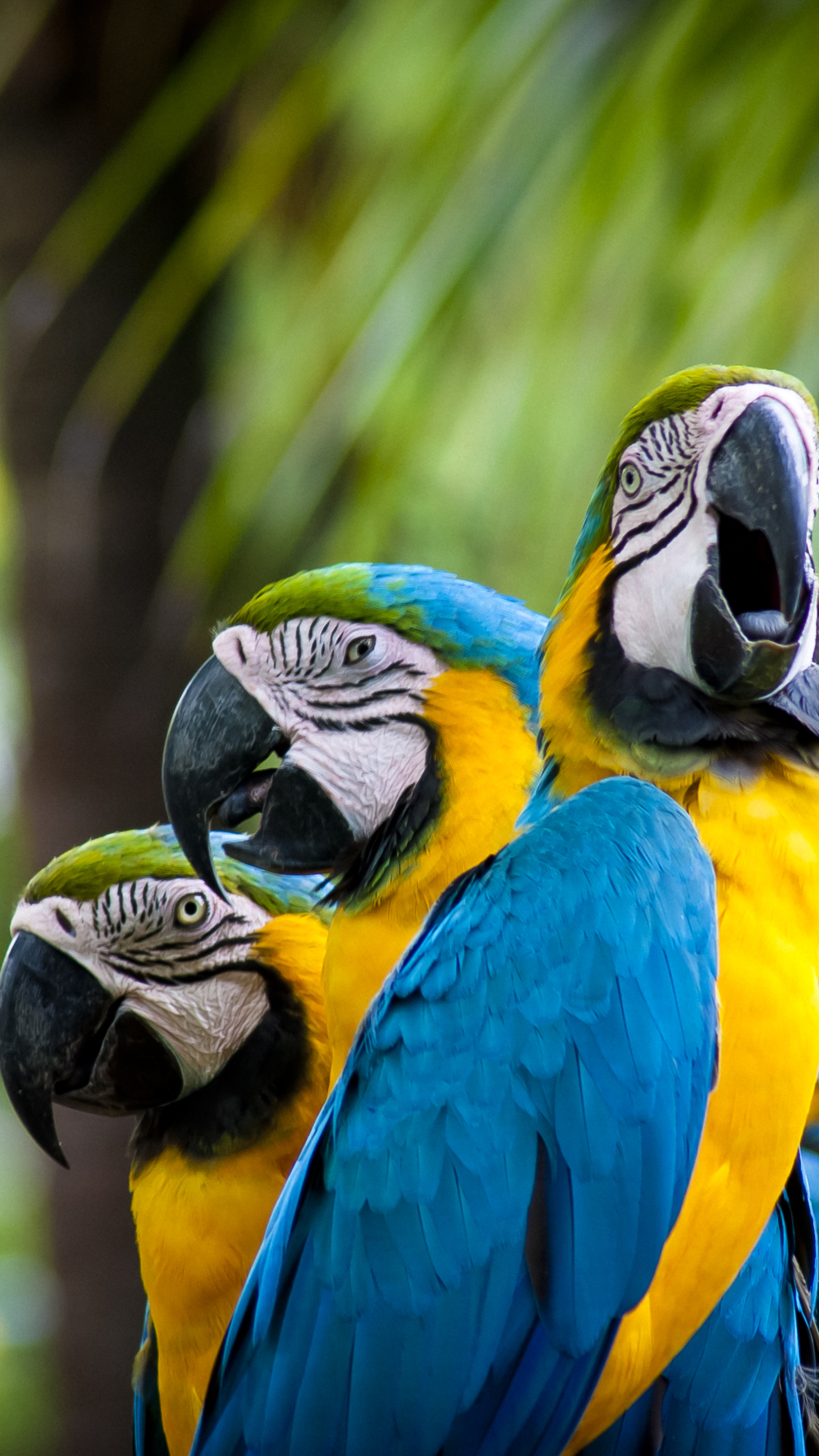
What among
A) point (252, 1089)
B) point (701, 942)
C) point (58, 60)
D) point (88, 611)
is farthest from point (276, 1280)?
point (58, 60)

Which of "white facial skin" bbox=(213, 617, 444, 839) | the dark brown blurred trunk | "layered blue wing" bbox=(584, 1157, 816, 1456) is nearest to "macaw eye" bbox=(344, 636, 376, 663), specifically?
"white facial skin" bbox=(213, 617, 444, 839)

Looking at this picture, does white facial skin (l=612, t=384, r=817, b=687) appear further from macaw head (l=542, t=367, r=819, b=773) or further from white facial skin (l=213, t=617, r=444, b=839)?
white facial skin (l=213, t=617, r=444, b=839)

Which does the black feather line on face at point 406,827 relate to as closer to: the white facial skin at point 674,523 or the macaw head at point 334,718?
the macaw head at point 334,718

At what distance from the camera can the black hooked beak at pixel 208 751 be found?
957mm

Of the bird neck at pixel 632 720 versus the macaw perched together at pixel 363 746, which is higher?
the bird neck at pixel 632 720

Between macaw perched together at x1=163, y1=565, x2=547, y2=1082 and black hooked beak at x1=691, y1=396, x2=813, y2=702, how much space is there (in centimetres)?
23

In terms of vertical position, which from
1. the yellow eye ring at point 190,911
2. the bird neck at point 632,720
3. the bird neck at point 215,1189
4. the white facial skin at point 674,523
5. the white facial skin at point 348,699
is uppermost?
the white facial skin at point 674,523

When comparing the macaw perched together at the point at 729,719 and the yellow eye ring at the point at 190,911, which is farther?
the yellow eye ring at the point at 190,911

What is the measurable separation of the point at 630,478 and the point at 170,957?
1.77ft

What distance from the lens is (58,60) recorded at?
1906mm

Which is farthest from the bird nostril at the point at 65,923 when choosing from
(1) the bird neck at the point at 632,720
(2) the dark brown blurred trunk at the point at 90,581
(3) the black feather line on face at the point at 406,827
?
(2) the dark brown blurred trunk at the point at 90,581

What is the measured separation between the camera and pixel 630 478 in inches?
33.2

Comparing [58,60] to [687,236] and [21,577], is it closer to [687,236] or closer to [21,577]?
[21,577]

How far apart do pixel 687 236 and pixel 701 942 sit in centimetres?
97
